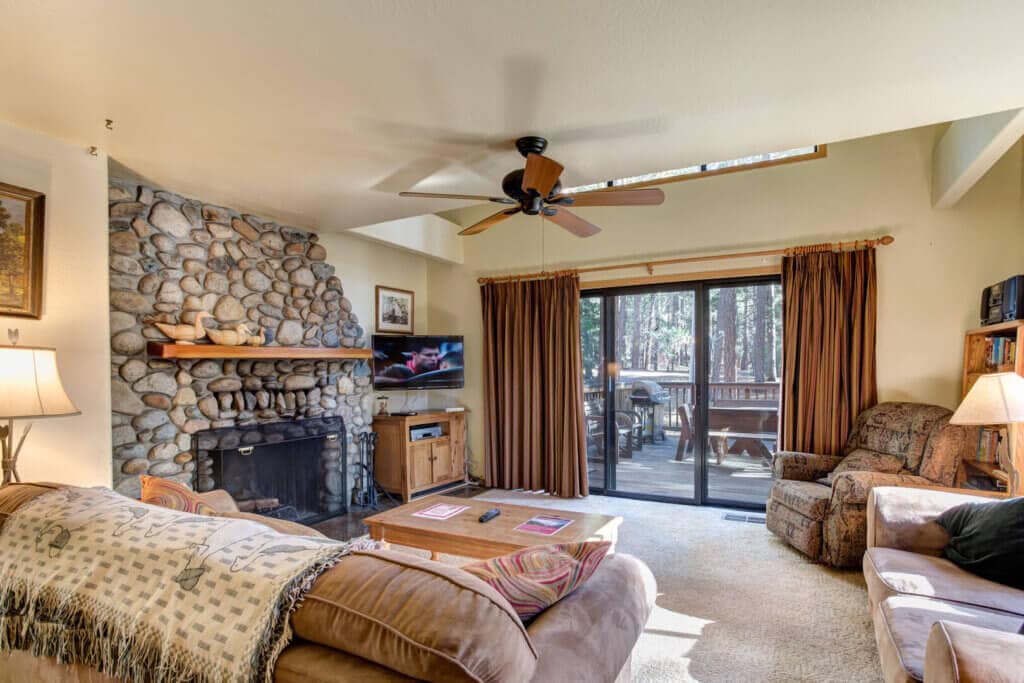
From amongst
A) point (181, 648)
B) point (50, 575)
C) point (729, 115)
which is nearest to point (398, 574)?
point (181, 648)

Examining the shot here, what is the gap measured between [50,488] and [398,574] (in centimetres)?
138

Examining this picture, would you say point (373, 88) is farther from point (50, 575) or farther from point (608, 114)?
point (50, 575)

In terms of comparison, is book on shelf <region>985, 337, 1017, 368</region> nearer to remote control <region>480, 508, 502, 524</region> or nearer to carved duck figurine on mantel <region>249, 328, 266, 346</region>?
remote control <region>480, 508, 502, 524</region>

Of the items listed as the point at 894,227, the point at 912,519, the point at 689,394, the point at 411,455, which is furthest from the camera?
the point at 411,455

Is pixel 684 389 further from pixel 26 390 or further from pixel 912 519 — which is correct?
pixel 26 390

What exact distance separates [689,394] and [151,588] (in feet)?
13.8

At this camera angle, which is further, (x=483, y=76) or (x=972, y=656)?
(x=483, y=76)

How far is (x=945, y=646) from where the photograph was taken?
1224 mm

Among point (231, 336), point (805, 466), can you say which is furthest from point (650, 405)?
A: point (231, 336)

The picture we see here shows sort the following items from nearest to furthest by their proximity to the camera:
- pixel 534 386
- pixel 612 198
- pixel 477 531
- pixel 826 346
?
1. pixel 477 531
2. pixel 612 198
3. pixel 826 346
4. pixel 534 386

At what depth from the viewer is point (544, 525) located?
2680 millimetres

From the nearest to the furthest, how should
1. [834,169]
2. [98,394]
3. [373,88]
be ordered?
[373,88] → [98,394] → [834,169]

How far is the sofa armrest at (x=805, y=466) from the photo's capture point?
3684mm

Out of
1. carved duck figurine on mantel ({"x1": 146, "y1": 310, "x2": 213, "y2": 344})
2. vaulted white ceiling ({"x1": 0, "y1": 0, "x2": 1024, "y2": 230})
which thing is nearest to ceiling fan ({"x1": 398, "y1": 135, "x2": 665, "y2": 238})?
vaulted white ceiling ({"x1": 0, "y1": 0, "x2": 1024, "y2": 230})
